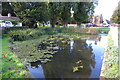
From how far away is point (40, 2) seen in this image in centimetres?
1462

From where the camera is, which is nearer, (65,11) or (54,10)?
(54,10)

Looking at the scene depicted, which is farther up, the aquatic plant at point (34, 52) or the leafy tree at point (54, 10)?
the leafy tree at point (54, 10)

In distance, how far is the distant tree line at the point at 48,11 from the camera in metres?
13.9

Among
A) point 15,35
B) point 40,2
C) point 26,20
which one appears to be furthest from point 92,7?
point 15,35

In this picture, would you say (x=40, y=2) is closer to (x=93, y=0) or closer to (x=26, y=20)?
(x=26, y=20)

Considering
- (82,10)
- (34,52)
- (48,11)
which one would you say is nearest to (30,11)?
(48,11)

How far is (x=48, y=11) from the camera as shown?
16.5 metres

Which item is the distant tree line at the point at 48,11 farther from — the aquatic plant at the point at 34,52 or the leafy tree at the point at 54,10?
the aquatic plant at the point at 34,52

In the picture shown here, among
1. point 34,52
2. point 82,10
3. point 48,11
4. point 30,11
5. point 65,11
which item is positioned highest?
point 82,10

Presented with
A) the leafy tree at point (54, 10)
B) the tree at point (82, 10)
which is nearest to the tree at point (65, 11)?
the leafy tree at point (54, 10)

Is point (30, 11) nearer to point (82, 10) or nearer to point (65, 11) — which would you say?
point (65, 11)

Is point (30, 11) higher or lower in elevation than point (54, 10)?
lower

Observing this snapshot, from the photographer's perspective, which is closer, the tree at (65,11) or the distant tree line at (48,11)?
the distant tree line at (48,11)

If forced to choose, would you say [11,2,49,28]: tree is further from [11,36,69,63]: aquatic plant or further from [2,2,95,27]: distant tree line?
[11,36,69,63]: aquatic plant
